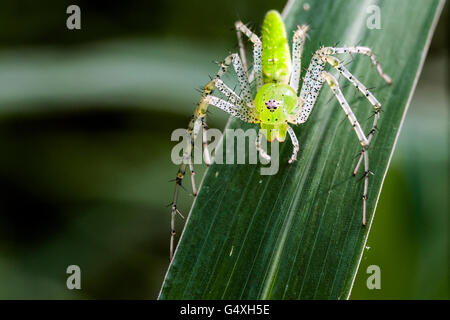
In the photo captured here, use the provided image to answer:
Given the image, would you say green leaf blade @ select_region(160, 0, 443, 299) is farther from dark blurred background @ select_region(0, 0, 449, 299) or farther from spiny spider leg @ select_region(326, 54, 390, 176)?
dark blurred background @ select_region(0, 0, 449, 299)

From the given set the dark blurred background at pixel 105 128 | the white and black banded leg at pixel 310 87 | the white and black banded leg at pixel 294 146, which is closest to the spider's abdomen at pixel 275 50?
the white and black banded leg at pixel 310 87

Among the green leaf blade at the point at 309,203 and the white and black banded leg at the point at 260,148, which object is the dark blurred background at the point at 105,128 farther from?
the white and black banded leg at the point at 260,148

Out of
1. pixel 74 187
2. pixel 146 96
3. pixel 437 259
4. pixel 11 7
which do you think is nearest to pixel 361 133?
pixel 437 259

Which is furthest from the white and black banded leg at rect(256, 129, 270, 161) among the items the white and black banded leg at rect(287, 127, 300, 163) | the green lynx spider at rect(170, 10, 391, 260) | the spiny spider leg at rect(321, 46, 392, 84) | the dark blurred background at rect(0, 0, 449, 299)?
the dark blurred background at rect(0, 0, 449, 299)

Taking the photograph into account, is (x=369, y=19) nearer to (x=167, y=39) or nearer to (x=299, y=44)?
Answer: (x=299, y=44)

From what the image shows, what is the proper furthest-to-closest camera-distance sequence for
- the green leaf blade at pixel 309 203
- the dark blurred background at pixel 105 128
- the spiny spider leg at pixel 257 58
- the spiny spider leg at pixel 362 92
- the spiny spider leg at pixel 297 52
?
the dark blurred background at pixel 105 128
the spiny spider leg at pixel 257 58
the spiny spider leg at pixel 297 52
the spiny spider leg at pixel 362 92
the green leaf blade at pixel 309 203

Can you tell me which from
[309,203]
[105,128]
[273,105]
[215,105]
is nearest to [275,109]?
[273,105]
